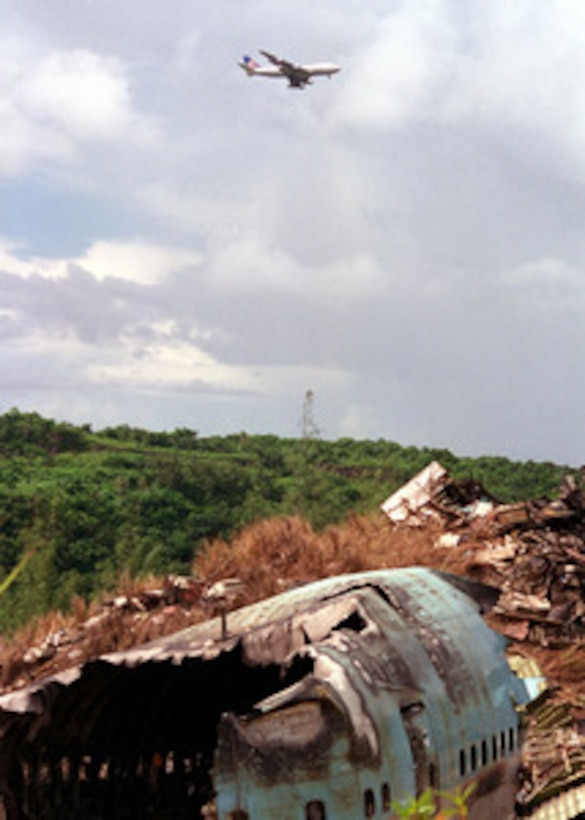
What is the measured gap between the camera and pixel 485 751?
11742 millimetres

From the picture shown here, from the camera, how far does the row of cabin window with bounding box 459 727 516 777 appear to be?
37.1 ft

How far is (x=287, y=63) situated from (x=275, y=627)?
220 feet

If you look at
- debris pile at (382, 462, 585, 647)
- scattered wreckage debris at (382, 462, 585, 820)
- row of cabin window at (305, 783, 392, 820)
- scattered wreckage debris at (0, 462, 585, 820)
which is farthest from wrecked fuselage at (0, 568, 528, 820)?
debris pile at (382, 462, 585, 647)

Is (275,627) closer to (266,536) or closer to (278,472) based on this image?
(266,536)

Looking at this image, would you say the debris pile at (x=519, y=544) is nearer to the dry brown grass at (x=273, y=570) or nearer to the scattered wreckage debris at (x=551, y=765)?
the dry brown grass at (x=273, y=570)

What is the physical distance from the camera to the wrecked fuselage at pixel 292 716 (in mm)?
9844

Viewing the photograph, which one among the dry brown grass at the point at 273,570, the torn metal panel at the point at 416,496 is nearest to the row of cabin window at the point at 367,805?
the dry brown grass at the point at 273,570

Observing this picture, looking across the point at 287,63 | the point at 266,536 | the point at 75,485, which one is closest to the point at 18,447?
the point at 75,485

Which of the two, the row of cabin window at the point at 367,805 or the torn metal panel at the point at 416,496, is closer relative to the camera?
the row of cabin window at the point at 367,805

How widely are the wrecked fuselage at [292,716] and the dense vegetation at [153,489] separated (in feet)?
77.5

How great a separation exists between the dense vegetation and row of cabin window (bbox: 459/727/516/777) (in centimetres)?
2745

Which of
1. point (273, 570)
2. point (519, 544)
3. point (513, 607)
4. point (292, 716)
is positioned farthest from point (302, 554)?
point (292, 716)

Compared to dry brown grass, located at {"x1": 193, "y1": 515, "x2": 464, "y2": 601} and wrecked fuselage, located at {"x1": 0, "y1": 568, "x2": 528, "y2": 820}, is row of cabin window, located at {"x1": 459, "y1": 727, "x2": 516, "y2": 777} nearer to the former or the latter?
wrecked fuselage, located at {"x1": 0, "y1": 568, "x2": 528, "y2": 820}

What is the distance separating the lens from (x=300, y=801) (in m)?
9.77
